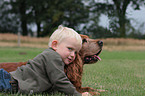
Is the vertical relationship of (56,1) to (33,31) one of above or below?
above

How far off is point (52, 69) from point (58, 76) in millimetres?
88

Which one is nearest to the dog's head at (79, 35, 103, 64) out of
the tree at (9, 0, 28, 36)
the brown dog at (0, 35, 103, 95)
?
the brown dog at (0, 35, 103, 95)

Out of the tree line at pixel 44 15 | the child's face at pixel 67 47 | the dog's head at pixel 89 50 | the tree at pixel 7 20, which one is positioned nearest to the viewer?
the child's face at pixel 67 47

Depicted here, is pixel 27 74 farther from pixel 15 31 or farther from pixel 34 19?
pixel 15 31

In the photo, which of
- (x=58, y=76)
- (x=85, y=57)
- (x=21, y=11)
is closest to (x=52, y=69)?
(x=58, y=76)

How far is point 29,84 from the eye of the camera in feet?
5.72

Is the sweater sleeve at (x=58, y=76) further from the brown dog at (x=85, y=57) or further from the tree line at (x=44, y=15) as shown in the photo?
the tree line at (x=44, y=15)

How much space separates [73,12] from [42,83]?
21.8 metres

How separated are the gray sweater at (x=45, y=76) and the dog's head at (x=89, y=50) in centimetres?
58

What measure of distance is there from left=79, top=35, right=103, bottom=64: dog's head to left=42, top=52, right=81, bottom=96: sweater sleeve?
0.59 metres

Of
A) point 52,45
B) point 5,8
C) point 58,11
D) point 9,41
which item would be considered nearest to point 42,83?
point 52,45

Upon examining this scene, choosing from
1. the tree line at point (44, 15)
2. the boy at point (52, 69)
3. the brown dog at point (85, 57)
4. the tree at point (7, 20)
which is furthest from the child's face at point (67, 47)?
the tree at point (7, 20)

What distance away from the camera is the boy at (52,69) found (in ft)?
5.66

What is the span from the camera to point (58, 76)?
171 cm
